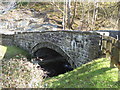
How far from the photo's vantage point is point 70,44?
9.41m

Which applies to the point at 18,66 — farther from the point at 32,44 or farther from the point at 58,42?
the point at 32,44

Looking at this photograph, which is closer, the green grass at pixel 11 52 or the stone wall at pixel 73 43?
the stone wall at pixel 73 43

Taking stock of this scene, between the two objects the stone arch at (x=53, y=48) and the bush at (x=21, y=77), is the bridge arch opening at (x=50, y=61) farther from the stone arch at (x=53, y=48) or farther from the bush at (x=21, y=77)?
the bush at (x=21, y=77)

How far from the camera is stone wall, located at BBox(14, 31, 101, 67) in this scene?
25.3 ft

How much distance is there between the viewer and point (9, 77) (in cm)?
430

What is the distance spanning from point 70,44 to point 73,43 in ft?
1.05

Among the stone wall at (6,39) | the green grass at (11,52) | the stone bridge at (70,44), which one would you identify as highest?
the stone bridge at (70,44)

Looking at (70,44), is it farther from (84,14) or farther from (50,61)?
(84,14)

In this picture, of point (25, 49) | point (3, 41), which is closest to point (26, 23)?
point (3, 41)

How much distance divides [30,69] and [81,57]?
14.9 ft

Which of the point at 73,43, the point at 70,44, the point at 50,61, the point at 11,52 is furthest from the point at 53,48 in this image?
the point at 11,52

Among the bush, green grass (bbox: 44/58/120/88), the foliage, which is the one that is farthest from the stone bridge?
the foliage

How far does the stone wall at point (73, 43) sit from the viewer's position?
773 centimetres

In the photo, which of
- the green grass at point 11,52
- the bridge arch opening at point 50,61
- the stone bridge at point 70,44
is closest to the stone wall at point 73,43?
the stone bridge at point 70,44
